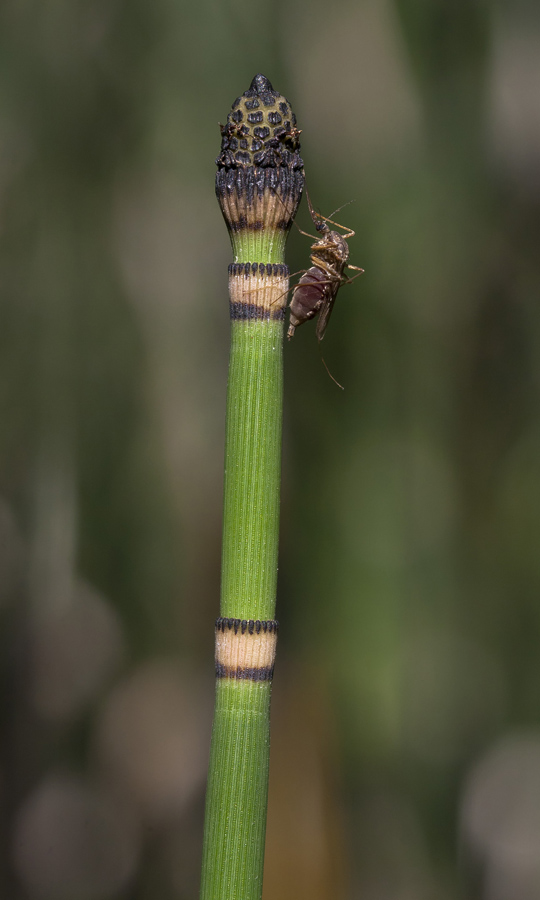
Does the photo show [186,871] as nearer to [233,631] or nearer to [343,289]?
[233,631]

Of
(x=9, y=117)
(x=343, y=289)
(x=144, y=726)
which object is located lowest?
(x=144, y=726)

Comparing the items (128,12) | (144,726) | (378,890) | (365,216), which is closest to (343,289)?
(365,216)

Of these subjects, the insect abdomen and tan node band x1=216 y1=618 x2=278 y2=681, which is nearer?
tan node band x1=216 y1=618 x2=278 y2=681

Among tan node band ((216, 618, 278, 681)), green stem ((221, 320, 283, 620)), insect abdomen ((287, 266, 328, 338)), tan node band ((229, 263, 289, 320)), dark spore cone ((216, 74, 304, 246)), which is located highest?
dark spore cone ((216, 74, 304, 246))

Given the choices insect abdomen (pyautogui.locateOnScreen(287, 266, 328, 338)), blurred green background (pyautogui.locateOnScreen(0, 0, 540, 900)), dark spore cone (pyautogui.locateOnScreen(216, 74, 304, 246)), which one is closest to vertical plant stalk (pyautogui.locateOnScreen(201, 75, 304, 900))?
dark spore cone (pyautogui.locateOnScreen(216, 74, 304, 246))

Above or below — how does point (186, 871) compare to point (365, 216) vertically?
below

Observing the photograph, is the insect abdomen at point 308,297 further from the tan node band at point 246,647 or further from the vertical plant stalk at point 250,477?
the tan node band at point 246,647

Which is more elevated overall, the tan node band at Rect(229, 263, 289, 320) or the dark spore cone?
the dark spore cone

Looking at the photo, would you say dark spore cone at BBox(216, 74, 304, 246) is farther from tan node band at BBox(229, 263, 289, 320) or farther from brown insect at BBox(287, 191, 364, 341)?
brown insect at BBox(287, 191, 364, 341)
